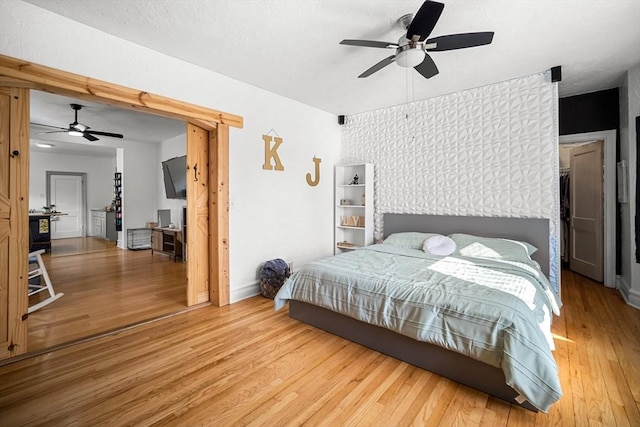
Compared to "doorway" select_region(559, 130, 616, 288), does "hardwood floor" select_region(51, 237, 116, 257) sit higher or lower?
lower

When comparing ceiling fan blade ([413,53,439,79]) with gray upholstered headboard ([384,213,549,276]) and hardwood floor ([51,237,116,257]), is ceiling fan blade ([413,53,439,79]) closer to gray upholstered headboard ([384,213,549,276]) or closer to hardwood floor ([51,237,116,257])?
gray upholstered headboard ([384,213,549,276])

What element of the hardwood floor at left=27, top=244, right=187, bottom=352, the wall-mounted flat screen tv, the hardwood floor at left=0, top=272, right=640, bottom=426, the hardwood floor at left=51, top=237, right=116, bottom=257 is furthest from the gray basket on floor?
the hardwood floor at left=51, top=237, right=116, bottom=257

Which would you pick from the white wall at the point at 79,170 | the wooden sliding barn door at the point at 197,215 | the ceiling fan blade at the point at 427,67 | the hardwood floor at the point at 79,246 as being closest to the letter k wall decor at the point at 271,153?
the wooden sliding barn door at the point at 197,215

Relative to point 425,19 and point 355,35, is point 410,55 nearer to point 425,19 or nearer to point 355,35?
point 425,19

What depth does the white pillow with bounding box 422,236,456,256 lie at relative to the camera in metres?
3.50

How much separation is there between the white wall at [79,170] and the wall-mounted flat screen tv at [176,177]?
3532 mm

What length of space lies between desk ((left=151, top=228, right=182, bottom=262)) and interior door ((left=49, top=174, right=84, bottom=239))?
4.04m

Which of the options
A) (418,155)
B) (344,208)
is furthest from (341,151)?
(418,155)

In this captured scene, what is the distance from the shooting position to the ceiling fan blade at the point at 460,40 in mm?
2105

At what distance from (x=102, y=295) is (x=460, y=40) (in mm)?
4845

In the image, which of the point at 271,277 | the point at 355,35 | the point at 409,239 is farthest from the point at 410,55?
the point at 271,277

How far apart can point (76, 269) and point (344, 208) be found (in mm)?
4846

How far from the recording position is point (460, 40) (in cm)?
218

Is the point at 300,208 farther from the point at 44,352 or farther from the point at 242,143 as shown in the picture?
the point at 44,352
